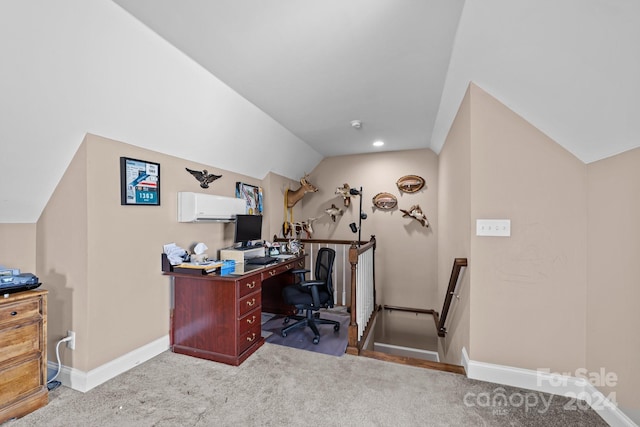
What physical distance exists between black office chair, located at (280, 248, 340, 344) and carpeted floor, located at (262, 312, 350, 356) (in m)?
0.06

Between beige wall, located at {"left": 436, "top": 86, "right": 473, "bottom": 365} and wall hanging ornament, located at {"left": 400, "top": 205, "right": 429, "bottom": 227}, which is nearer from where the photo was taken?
beige wall, located at {"left": 436, "top": 86, "right": 473, "bottom": 365}

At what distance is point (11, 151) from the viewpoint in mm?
1735

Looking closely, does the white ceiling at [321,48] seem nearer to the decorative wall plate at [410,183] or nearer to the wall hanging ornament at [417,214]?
the decorative wall plate at [410,183]

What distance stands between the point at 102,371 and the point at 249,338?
112 centimetres

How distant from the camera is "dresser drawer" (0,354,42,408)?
64.2 inches

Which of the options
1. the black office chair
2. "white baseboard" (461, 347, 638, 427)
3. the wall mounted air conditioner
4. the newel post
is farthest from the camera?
the black office chair

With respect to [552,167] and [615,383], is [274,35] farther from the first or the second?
[615,383]

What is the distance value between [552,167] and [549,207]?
30cm

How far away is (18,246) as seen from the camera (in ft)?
6.82

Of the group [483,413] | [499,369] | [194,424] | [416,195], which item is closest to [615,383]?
[499,369]

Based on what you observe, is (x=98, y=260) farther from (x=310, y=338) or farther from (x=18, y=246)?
(x=310, y=338)

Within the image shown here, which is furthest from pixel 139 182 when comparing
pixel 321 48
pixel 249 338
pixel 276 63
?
pixel 321 48

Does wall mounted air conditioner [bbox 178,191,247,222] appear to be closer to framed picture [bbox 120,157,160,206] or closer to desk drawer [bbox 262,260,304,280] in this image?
framed picture [bbox 120,157,160,206]

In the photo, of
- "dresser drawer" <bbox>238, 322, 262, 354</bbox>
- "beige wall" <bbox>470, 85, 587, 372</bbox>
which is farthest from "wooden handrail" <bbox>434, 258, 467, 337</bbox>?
"dresser drawer" <bbox>238, 322, 262, 354</bbox>
